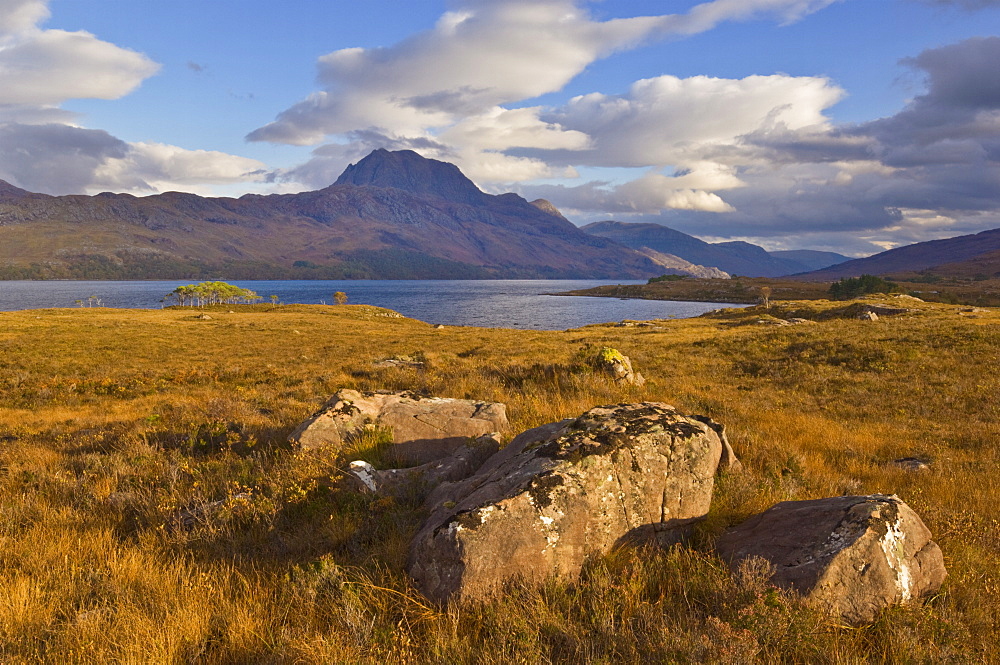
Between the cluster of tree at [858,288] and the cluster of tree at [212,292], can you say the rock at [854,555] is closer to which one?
the cluster of tree at [858,288]

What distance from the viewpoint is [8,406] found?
1755cm

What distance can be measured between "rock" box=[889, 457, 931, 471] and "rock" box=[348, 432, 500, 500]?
7.36 m

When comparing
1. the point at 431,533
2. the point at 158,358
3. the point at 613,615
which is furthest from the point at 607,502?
the point at 158,358

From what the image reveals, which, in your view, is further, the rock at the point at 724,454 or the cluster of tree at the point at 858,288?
the cluster of tree at the point at 858,288

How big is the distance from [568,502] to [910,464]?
26.1 ft

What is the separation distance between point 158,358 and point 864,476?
38956 mm

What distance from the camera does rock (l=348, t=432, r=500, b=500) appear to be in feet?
19.8

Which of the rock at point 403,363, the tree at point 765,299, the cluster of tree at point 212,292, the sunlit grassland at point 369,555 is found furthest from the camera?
the cluster of tree at point 212,292

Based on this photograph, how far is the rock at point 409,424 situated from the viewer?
8.01 m

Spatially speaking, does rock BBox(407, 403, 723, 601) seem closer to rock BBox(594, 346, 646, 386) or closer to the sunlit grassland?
the sunlit grassland

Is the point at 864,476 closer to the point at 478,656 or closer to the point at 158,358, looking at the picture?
the point at 478,656

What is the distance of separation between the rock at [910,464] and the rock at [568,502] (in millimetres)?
4998

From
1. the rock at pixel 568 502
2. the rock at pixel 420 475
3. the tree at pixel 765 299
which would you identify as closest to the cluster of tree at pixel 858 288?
the tree at pixel 765 299

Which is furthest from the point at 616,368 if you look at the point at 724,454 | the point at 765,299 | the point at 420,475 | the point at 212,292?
the point at 212,292
